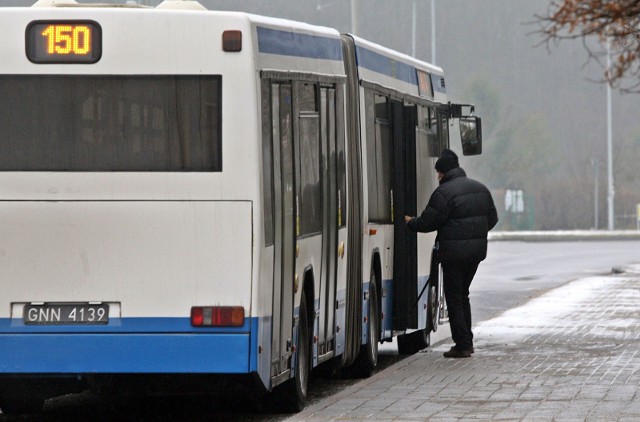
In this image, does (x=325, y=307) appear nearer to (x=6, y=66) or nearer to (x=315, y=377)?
(x=315, y=377)

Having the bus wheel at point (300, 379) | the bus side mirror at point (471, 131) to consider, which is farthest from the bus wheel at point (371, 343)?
the bus side mirror at point (471, 131)

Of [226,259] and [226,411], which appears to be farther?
[226,411]

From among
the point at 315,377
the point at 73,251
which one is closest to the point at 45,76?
the point at 73,251

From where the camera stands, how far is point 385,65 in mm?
14945

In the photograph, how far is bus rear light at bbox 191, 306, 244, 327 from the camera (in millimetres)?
10031

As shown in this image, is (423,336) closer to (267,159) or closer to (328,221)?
(328,221)

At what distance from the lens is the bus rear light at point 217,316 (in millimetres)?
10031

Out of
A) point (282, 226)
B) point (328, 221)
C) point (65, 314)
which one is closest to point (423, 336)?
point (328, 221)

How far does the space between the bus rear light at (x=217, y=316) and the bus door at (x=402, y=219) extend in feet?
17.2

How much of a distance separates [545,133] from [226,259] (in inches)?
3881

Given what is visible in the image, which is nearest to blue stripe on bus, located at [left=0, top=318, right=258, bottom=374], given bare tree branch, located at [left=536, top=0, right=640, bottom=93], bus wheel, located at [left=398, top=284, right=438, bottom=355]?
bare tree branch, located at [left=536, top=0, right=640, bottom=93]

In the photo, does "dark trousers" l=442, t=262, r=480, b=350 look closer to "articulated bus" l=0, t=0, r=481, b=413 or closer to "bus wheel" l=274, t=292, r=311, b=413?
"bus wheel" l=274, t=292, r=311, b=413

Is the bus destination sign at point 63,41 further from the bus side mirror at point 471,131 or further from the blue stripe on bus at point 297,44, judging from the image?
the bus side mirror at point 471,131

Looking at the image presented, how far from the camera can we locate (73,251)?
10.2 m
